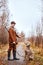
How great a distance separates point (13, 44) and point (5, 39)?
1784 centimetres

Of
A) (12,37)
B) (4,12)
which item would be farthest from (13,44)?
(4,12)

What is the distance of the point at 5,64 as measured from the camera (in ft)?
32.3

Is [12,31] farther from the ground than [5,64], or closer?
farther from the ground

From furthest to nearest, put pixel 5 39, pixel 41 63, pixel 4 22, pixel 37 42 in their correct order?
pixel 5 39
pixel 37 42
pixel 4 22
pixel 41 63

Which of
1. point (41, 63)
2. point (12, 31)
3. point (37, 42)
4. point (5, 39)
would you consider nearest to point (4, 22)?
point (12, 31)

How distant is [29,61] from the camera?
35.9 feet

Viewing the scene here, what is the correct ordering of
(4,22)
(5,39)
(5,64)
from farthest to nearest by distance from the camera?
(5,39), (4,22), (5,64)

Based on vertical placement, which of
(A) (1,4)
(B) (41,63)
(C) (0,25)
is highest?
(A) (1,4)

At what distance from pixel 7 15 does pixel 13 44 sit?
6019 millimetres

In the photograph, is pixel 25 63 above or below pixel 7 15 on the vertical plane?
below

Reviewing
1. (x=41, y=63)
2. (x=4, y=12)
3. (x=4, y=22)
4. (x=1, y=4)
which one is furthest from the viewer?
(x=4, y=12)

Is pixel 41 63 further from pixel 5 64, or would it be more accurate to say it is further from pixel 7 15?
pixel 7 15

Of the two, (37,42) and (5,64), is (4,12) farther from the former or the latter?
(37,42)

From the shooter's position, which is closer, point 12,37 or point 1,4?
point 12,37
